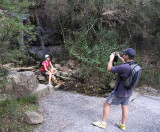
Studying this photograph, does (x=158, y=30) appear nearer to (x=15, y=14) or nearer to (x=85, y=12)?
(x=85, y=12)

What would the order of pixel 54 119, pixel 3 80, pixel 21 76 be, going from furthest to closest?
pixel 21 76 < pixel 54 119 < pixel 3 80

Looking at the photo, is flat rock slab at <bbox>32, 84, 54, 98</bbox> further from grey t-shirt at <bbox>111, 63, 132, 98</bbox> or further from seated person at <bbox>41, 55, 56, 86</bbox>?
grey t-shirt at <bbox>111, 63, 132, 98</bbox>

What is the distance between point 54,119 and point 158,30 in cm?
679

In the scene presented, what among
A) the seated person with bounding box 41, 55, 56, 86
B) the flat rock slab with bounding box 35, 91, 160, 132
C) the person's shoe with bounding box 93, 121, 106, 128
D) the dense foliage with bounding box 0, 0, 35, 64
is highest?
the dense foliage with bounding box 0, 0, 35, 64

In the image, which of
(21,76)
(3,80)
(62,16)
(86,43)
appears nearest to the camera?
(3,80)

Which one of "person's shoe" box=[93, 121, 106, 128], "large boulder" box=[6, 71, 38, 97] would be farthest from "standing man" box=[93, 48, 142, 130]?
"large boulder" box=[6, 71, 38, 97]

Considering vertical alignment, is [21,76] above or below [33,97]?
above

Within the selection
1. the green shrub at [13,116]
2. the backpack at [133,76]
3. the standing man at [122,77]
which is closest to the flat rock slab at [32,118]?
the green shrub at [13,116]

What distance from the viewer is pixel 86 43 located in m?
7.88

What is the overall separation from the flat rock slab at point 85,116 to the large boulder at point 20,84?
0.56m

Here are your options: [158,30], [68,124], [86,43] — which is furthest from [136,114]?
[158,30]

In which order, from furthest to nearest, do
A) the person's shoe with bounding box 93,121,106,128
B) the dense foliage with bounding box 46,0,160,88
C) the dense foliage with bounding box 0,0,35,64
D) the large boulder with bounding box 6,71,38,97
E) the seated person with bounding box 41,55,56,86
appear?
1. the dense foliage with bounding box 46,0,160,88
2. the seated person with bounding box 41,55,56,86
3. the large boulder with bounding box 6,71,38,97
4. the person's shoe with bounding box 93,121,106,128
5. the dense foliage with bounding box 0,0,35,64

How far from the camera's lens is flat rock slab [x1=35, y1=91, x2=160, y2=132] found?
3.66 m

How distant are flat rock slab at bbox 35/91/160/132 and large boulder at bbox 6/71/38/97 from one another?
557 mm
